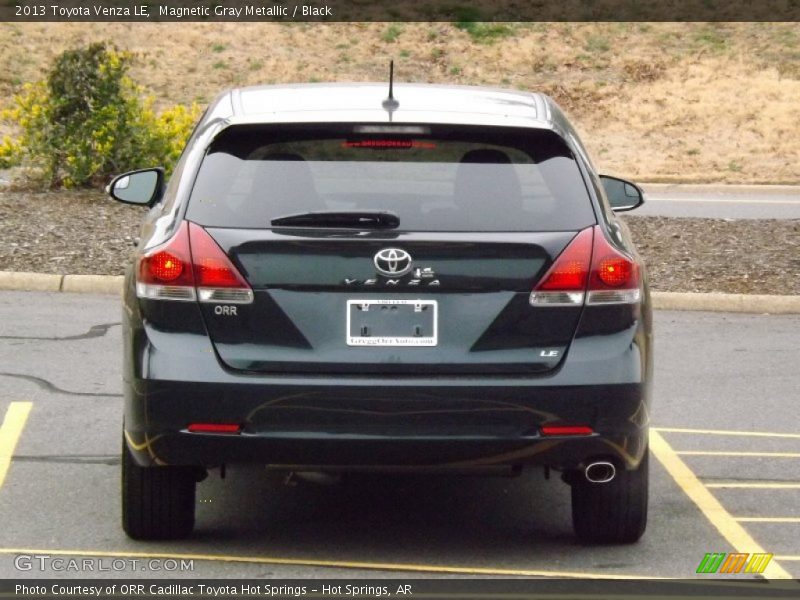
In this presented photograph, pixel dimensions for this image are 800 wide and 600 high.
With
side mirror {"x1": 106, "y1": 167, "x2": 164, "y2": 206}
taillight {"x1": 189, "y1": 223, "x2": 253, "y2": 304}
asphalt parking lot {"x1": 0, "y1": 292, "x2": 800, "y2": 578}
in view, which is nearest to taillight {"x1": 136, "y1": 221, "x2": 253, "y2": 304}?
taillight {"x1": 189, "y1": 223, "x2": 253, "y2": 304}

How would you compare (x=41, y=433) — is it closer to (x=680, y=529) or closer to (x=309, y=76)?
(x=680, y=529)

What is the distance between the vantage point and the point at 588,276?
5.45 meters

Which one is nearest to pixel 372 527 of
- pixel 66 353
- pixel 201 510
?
pixel 201 510

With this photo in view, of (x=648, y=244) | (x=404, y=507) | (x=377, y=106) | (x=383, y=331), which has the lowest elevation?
(x=648, y=244)

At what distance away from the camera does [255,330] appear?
17.6 ft

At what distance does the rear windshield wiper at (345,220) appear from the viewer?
544 centimetres

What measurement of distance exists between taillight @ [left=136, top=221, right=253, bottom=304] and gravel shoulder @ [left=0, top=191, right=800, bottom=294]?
7.78m

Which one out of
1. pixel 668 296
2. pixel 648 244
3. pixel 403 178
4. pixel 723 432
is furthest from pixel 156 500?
pixel 648 244

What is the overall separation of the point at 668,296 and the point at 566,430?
287 inches

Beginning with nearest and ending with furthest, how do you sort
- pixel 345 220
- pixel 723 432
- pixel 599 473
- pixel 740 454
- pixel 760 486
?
pixel 345 220 → pixel 599 473 → pixel 760 486 → pixel 740 454 → pixel 723 432

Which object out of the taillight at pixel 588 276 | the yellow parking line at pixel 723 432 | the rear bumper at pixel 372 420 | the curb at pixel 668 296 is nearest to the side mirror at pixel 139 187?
the rear bumper at pixel 372 420

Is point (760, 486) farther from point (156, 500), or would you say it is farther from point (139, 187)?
point (139, 187)

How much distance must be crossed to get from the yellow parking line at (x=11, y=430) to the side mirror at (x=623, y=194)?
9.63ft

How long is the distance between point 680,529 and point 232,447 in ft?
6.32
